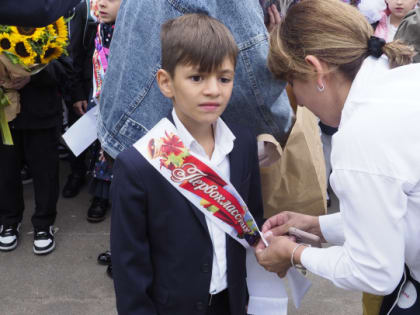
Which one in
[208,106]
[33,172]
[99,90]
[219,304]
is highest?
[208,106]

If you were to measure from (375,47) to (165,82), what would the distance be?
26.1 inches

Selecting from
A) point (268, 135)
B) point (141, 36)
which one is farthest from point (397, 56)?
point (141, 36)

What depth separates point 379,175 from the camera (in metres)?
1.30

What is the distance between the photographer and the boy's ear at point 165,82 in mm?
1653

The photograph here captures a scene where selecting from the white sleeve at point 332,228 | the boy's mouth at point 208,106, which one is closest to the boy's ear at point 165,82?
the boy's mouth at point 208,106

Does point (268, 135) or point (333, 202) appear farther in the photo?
point (333, 202)

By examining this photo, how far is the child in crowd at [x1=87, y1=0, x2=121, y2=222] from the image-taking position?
309 cm

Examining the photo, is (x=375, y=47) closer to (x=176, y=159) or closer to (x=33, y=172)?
(x=176, y=159)

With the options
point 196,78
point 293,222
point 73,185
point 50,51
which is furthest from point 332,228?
point 73,185

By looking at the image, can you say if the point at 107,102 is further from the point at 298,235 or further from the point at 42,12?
the point at 298,235

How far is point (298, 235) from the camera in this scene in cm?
183

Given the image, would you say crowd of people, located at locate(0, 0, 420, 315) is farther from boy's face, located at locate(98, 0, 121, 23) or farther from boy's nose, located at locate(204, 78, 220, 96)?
boy's face, located at locate(98, 0, 121, 23)

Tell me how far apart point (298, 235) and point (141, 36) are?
0.89 meters

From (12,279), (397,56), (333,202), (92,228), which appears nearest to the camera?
(397,56)
